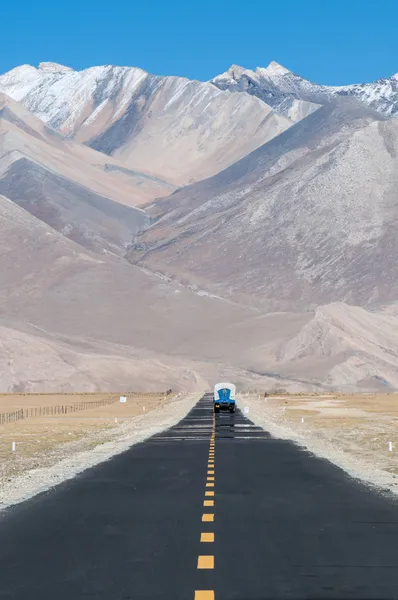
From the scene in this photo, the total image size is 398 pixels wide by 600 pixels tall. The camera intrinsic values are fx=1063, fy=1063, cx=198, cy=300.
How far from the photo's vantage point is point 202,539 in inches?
590

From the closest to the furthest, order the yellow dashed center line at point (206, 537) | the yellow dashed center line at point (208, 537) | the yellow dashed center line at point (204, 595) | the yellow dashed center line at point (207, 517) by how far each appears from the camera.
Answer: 1. the yellow dashed center line at point (204, 595)
2. the yellow dashed center line at point (208, 537)
3. the yellow dashed center line at point (206, 537)
4. the yellow dashed center line at point (207, 517)

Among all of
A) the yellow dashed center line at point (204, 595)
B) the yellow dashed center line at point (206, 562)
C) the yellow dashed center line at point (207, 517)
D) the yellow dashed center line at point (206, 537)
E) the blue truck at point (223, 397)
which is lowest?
the yellow dashed center line at point (204, 595)

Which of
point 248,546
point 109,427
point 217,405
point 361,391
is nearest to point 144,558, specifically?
point 248,546

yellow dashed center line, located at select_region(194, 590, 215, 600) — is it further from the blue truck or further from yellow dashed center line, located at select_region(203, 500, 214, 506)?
the blue truck

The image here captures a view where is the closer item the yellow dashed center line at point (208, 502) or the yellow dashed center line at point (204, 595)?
the yellow dashed center line at point (204, 595)

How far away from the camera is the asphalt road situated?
36.4ft

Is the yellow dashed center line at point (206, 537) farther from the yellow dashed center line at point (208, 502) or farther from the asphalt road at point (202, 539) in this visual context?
the yellow dashed center line at point (208, 502)

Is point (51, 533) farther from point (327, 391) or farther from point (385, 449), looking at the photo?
point (327, 391)

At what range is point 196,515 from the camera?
18281 millimetres

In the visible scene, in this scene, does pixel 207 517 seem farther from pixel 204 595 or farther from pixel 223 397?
pixel 223 397

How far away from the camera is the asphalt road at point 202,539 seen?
1110 cm

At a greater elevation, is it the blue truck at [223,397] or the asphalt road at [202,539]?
the blue truck at [223,397]

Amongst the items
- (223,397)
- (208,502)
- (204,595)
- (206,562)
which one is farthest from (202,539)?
(223,397)

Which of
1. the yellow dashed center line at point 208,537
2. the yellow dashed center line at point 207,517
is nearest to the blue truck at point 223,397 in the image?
the yellow dashed center line at point 208,537
